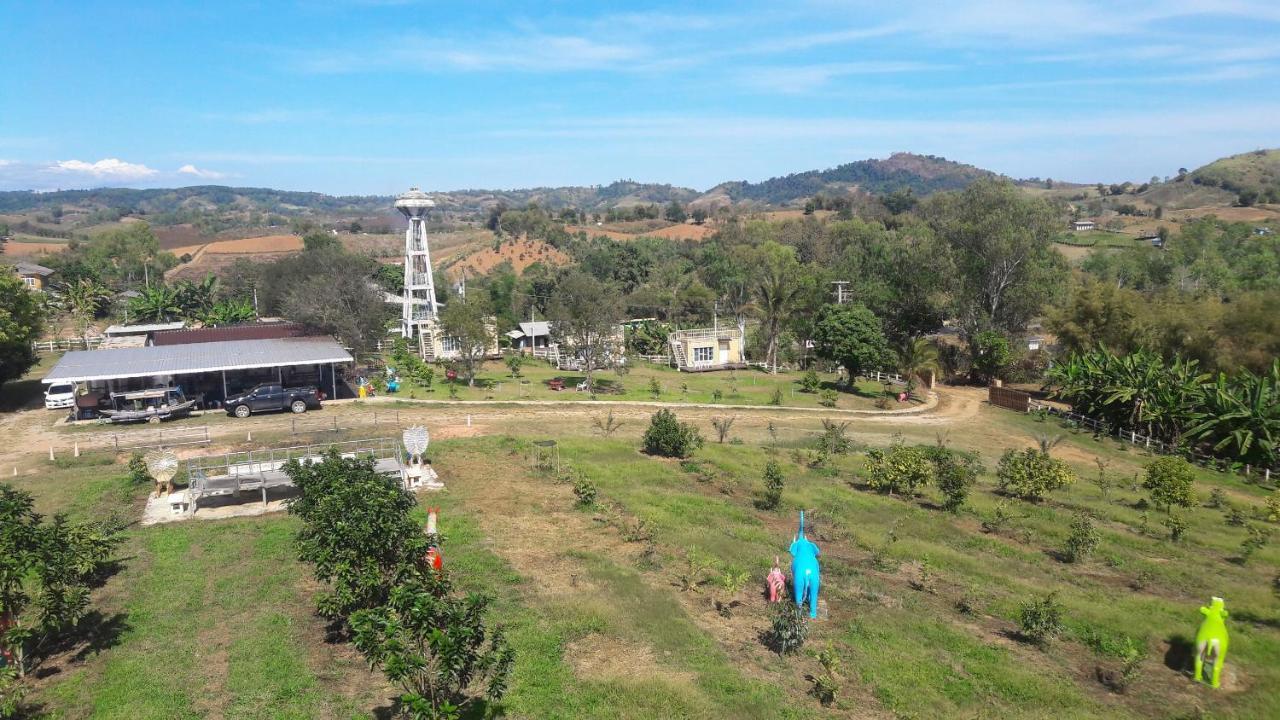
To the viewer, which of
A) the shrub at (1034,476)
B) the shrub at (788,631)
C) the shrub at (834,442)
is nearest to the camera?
the shrub at (788,631)

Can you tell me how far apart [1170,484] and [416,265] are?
50.5 metres

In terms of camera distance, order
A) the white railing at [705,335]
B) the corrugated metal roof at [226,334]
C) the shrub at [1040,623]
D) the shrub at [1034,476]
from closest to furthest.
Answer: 1. the shrub at [1040,623]
2. the shrub at [1034,476]
3. the corrugated metal roof at [226,334]
4. the white railing at [705,335]

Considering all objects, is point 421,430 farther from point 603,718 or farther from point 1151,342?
point 1151,342

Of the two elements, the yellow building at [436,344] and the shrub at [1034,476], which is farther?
the yellow building at [436,344]

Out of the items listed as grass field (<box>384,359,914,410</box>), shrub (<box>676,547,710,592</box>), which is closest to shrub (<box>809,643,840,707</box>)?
shrub (<box>676,547,710,592</box>)

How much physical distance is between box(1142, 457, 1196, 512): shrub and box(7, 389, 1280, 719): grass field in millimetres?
558

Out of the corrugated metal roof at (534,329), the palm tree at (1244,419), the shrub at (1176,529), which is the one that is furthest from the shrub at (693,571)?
the corrugated metal roof at (534,329)

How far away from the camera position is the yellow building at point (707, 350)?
176 ft

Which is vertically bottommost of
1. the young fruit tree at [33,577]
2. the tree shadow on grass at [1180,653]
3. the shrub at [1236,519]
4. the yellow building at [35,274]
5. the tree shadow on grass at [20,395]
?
the shrub at [1236,519]

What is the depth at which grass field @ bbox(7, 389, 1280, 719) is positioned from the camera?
10797mm

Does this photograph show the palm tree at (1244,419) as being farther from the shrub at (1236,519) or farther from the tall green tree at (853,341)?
the tall green tree at (853,341)

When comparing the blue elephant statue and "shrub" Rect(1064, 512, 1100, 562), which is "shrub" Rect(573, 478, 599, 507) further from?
"shrub" Rect(1064, 512, 1100, 562)

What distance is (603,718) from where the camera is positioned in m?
10.1

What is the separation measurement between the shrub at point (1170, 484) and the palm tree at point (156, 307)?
6597 centimetres
